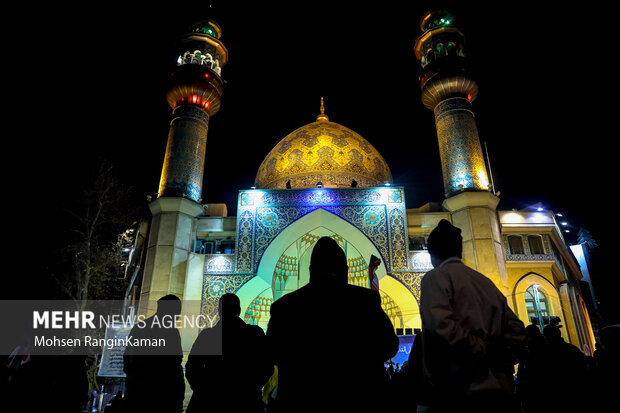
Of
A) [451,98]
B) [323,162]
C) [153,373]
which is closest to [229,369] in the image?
[153,373]

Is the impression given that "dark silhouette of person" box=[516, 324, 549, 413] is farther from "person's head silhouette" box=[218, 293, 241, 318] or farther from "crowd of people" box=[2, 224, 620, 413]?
"person's head silhouette" box=[218, 293, 241, 318]

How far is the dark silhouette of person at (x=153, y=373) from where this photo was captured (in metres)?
3.18

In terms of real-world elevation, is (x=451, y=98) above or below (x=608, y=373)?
above

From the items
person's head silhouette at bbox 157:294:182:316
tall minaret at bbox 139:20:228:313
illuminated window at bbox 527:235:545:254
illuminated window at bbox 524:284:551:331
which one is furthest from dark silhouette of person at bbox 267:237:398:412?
illuminated window at bbox 527:235:545:254

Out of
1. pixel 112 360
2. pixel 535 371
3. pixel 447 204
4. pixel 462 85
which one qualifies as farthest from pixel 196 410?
pixel 462 85

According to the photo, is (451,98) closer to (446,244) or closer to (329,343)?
(446,244)

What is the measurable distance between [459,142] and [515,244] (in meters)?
3.96

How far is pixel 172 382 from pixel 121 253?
1344 centimetres

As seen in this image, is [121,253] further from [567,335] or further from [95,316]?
[567,335]

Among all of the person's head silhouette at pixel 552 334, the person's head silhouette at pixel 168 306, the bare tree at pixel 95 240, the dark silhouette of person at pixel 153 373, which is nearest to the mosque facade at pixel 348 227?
the bare tree at pixel 95 240

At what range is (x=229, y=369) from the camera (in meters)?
3.08

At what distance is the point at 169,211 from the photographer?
551 inches

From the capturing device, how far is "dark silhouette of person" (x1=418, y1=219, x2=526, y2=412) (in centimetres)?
200

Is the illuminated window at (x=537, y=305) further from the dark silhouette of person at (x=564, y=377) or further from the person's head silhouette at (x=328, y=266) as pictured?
the person's head silhouette at (x=328, y=266)
